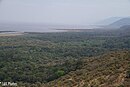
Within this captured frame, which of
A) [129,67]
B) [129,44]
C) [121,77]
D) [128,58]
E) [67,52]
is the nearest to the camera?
[121,77]

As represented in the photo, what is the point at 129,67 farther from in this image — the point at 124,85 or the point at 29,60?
the point at 29,60

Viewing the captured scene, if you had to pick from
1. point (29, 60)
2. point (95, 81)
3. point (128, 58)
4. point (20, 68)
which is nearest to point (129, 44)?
point (29, 60)

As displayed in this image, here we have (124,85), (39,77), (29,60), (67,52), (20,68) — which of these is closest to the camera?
(124,85)

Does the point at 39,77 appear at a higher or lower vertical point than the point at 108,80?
lower

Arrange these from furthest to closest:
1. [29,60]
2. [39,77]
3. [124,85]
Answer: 1. [29,60]
2. [39,77]
3. [124,85]

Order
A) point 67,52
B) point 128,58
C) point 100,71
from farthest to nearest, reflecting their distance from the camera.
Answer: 1. point 67,52
2. point 128,58
3. point 100,71

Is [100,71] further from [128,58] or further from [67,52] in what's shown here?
[67,52]

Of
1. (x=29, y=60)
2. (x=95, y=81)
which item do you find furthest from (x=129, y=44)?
(x=95, y=81)

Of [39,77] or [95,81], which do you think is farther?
[39,77]

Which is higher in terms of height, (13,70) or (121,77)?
(121,77)
